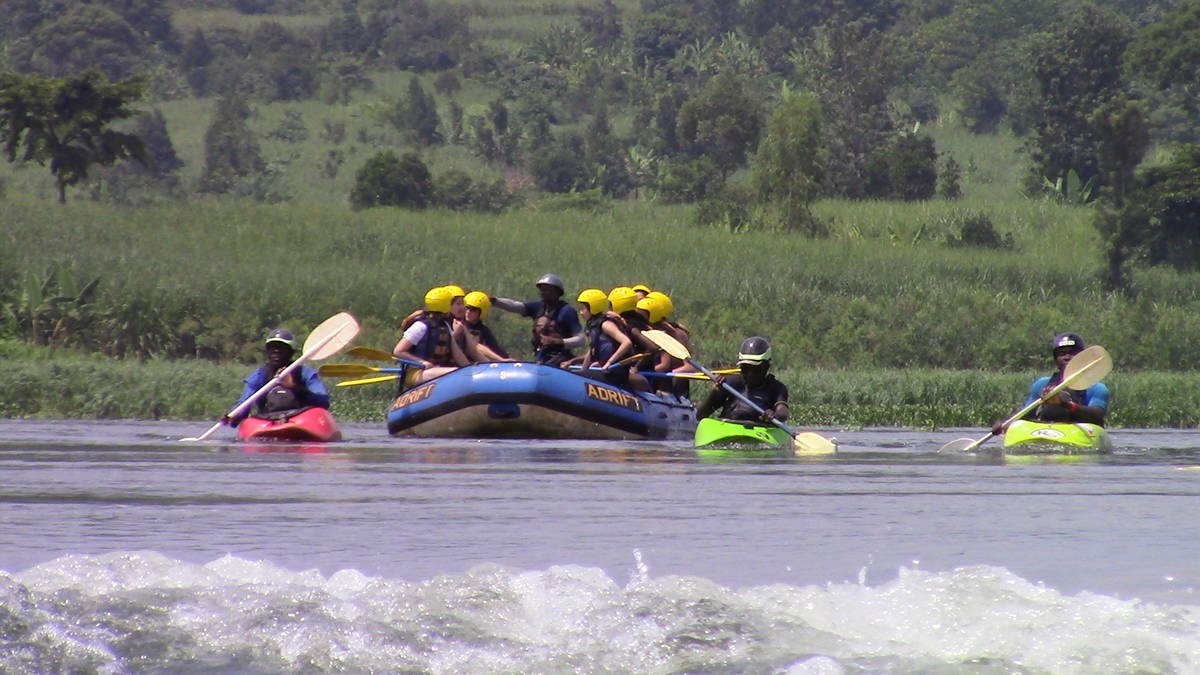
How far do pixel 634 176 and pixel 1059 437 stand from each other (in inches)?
1885

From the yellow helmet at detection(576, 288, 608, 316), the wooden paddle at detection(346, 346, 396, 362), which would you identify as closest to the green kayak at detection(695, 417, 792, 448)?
the yellow helmet at detection(576, 288, 608, 316)

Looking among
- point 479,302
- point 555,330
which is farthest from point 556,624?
point 479,302

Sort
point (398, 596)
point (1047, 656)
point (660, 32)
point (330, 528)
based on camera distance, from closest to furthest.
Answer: point (1047, 656), point (398, 596), point (330, 528), point (660, 32)

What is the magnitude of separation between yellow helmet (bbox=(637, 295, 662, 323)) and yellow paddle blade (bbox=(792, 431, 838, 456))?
10.7 feet

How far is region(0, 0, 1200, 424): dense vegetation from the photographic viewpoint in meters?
36.8

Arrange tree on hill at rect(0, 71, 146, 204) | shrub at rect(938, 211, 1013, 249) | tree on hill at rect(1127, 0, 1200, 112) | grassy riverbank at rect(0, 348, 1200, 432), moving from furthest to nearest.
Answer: tree on hill at rect(1127, 0, 1200, 112) → shrub at rect(938, 211, 1013, 249) → tree on hill at rect(0, 71, 146, 204) → grassy riverbank at rect(0, 348, 1200, 432)

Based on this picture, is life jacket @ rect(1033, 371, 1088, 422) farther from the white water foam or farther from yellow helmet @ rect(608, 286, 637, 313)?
the white water foam

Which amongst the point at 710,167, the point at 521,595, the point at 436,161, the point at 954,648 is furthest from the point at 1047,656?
the point at 436,161

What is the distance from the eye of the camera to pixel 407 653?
8.15 metres

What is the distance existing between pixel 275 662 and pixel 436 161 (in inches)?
2470

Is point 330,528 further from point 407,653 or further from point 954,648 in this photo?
point 954,648

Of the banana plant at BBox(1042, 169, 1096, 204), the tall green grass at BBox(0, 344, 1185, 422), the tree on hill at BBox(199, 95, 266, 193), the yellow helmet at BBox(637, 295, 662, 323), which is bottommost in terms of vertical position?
the tree on hill at BBox(199, 95, 266, 193)

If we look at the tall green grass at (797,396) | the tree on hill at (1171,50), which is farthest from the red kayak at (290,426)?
the tree on hill at (1171,50)

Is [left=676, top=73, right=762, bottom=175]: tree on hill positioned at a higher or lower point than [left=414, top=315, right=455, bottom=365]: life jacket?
lower
